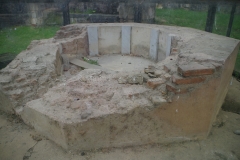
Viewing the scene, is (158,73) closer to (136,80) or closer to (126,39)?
(136,80)

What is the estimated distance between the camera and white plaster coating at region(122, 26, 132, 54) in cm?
611

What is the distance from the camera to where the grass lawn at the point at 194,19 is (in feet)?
22.8

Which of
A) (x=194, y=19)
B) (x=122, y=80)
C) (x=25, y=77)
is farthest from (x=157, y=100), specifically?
(x=194, y=19)

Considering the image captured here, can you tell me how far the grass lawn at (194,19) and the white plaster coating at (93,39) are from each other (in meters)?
3.66

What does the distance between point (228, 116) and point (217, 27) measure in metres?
4.61

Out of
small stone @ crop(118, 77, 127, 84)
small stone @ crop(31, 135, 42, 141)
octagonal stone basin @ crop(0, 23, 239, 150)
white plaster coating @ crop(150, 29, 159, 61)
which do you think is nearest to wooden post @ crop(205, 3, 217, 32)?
white plaster coating @ crop(150, 29, 159, 61)

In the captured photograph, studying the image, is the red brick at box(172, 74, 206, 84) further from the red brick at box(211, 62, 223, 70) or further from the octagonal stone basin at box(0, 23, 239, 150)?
the red brick at box(211, 62, 223, 70)

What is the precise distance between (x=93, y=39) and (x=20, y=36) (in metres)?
4.79

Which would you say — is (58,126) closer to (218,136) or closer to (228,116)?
(218,136)

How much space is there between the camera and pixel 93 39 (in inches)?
241

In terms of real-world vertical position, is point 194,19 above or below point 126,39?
above

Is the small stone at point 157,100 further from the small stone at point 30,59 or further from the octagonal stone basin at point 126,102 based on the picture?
the small stone at point 30,59

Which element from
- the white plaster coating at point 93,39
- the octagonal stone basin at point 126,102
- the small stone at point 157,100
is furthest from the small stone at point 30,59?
the small stone at point 157,100

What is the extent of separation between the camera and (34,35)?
9.28 metres
